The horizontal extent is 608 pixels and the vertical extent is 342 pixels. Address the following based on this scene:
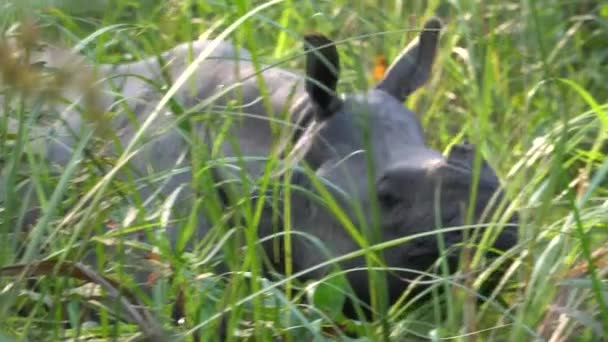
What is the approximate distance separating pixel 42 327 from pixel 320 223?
1.11 m

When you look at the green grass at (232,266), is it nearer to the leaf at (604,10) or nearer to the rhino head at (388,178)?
the rhino head at (388,178)

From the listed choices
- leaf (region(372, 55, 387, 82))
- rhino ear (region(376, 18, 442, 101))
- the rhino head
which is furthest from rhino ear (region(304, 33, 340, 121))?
leaf (region(372, 55, 387, 82))

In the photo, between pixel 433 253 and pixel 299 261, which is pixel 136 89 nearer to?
pixel 299 261

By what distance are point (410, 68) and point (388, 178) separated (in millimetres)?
609

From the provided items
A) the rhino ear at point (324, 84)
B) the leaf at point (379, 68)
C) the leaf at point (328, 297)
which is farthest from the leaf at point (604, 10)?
the leaf at point (328, 297)

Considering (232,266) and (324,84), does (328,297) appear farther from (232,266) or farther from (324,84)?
(324,84)

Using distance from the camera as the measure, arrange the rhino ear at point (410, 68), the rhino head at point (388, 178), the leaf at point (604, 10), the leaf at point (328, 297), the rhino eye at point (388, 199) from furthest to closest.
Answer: the leaf at point (604, 10)
the rhino ear at point (410, 68)
the rhino eye at point (388, 199)
the rhino head at point (388, 178)
the leaf at point (328, 297)

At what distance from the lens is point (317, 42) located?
10.6 ft

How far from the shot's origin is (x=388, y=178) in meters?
3.34

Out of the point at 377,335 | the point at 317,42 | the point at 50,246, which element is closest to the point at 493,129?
the point at 317,42

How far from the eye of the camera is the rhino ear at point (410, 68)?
3842 millimetres

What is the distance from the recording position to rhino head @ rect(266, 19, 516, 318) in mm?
3143

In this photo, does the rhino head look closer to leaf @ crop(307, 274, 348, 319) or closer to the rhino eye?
the rhino eye

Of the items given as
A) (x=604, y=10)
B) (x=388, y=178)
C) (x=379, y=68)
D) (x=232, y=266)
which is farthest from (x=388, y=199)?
(x=604, y=10)
